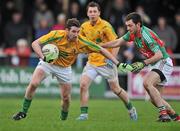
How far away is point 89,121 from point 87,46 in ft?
5.04

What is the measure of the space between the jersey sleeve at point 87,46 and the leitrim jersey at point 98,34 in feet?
4.94

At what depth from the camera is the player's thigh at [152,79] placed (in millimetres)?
13219

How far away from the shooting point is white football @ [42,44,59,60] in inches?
525

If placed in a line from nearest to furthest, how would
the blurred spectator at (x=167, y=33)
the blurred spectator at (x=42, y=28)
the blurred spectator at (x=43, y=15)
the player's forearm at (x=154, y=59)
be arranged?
1. the player's forearm at (x=154, y=59)
2. the blurred spectator at (x=167, y=33)
3. the blurred spectator at (x=42, y=28)
4. the blurred spectator at (x=43, y=15)

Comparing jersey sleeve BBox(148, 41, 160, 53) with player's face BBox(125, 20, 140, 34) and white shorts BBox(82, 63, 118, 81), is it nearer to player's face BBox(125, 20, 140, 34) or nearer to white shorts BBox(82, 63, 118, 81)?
player's face BBox(125, 20, 140, 34)

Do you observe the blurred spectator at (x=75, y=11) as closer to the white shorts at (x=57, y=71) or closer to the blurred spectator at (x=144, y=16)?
the blurred spectator at (x=144, y=16)

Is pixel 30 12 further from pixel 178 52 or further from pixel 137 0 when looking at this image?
pixel 178 52

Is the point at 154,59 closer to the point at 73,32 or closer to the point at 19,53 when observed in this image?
the point at 73,32

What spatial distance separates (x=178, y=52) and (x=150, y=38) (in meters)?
11.1

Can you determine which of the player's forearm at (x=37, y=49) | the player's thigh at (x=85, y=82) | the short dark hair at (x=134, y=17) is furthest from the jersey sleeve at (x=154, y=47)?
the player's thigh at (x=85, y=82)

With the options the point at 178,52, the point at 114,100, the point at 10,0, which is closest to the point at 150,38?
the point at 114,100

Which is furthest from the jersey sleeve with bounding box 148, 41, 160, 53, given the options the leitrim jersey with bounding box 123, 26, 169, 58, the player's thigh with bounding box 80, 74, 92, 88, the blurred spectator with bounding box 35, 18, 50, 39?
the blurred spectator with bounding box 35, 18, 50, 39

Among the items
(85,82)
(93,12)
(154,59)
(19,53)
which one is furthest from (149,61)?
(19,53)

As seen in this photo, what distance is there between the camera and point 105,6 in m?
24.4
